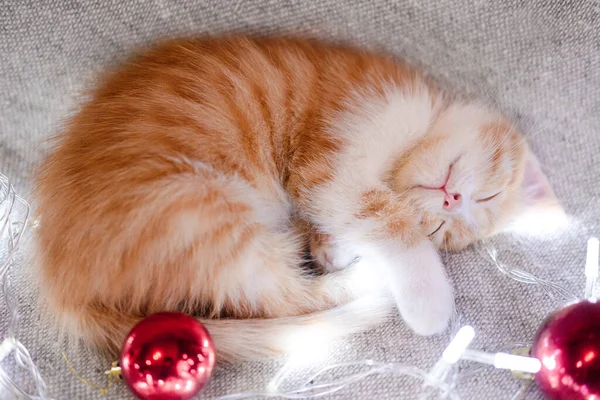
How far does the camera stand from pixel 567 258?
3.95 ft

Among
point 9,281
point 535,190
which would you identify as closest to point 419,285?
point 535,190

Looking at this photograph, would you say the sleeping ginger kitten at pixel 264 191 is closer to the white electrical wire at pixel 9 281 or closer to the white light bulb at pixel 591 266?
the white electrical wire at pixel 9 281

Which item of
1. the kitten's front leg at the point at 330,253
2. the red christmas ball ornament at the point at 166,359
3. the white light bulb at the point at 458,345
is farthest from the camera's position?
the kitten's front leg at the point at 330,253

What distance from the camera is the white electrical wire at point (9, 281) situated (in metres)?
0.93

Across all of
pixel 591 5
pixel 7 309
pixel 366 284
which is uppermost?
pixel 591 5

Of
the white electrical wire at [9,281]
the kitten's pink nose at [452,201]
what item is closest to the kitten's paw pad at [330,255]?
the kitten's pink nose at [452,201]

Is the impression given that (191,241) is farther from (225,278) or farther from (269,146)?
(269,146)

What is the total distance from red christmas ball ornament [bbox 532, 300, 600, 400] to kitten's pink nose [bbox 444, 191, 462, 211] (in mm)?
358

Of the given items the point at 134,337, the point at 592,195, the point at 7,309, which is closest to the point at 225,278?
the point at 134,337

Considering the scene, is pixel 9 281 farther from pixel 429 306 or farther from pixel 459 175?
pixel 459 175

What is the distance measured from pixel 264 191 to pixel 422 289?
1.22ft

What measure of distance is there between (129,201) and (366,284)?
19.5 inches

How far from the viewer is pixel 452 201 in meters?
1.21

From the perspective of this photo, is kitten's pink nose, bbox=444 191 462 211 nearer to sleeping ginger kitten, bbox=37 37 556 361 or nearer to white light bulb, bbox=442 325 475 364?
sleeping ginger kitten, bbox=37 37 556 361
